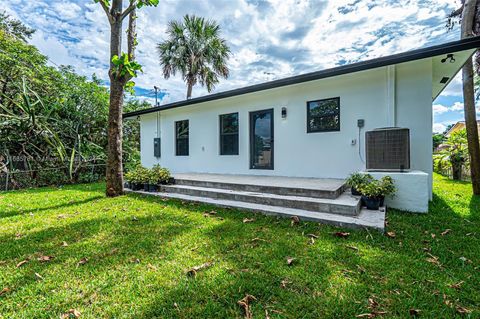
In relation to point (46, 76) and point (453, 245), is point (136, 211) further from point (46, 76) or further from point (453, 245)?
point (46, 76)

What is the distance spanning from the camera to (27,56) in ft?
27.6

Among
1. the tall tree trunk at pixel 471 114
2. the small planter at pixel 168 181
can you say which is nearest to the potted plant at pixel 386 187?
the tall tree trunk at pixel 471 114

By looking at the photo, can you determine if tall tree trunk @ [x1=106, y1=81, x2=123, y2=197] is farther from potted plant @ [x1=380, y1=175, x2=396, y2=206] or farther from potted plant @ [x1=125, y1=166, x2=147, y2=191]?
potted plant @ [x1=380, y1=175, x2=396, y2=206]

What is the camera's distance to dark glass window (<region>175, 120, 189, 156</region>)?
9.11 m

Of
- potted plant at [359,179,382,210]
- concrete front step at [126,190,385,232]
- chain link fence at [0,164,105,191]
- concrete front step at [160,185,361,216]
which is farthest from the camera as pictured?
chain link fence at [0,164,105,191]

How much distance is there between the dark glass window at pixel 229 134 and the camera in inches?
301

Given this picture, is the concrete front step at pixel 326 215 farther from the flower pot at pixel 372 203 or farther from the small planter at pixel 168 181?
the small planter at pixel 168 181

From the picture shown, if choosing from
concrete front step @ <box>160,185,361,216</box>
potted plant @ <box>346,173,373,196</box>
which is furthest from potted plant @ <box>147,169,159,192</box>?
potted plant @ <box>346,173,373,196</box>

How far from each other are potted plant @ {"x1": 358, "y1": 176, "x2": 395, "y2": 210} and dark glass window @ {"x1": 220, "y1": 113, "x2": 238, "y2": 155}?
14.6ft

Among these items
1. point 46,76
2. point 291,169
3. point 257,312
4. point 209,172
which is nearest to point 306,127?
Answer: point 291,169

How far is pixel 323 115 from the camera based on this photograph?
597 centimetres

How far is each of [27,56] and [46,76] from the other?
0.82 m

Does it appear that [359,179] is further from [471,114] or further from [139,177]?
[139,177]

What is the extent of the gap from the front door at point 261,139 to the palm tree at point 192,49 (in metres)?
7.81
